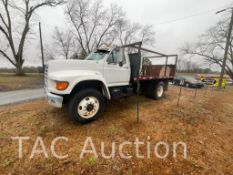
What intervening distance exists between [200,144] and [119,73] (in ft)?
9.61

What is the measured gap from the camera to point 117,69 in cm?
446

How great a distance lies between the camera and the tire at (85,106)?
3.34 metres

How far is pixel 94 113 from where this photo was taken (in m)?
3.70

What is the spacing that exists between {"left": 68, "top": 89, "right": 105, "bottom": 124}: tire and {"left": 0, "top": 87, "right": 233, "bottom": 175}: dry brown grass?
0.21 m

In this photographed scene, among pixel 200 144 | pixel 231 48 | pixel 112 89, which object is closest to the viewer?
pixel 200 144

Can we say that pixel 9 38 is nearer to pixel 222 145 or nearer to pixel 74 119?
pixel 74 119

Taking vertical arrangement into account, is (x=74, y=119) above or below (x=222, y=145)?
above

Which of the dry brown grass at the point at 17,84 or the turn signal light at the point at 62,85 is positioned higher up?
the turn signal light at the point at 62,85

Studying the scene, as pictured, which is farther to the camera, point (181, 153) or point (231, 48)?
point (231, 48)

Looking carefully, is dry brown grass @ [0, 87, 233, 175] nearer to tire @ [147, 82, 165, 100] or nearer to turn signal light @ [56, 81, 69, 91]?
turn signal light @ [56, 81, 69, 91]

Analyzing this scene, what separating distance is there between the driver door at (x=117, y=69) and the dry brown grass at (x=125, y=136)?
1.04 m

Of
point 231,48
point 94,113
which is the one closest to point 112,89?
point 94,113

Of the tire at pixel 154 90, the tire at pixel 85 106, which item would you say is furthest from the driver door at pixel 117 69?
the tire at pixel 154 90

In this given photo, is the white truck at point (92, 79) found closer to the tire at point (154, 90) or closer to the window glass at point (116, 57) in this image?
the window glass at point (116, 57)
